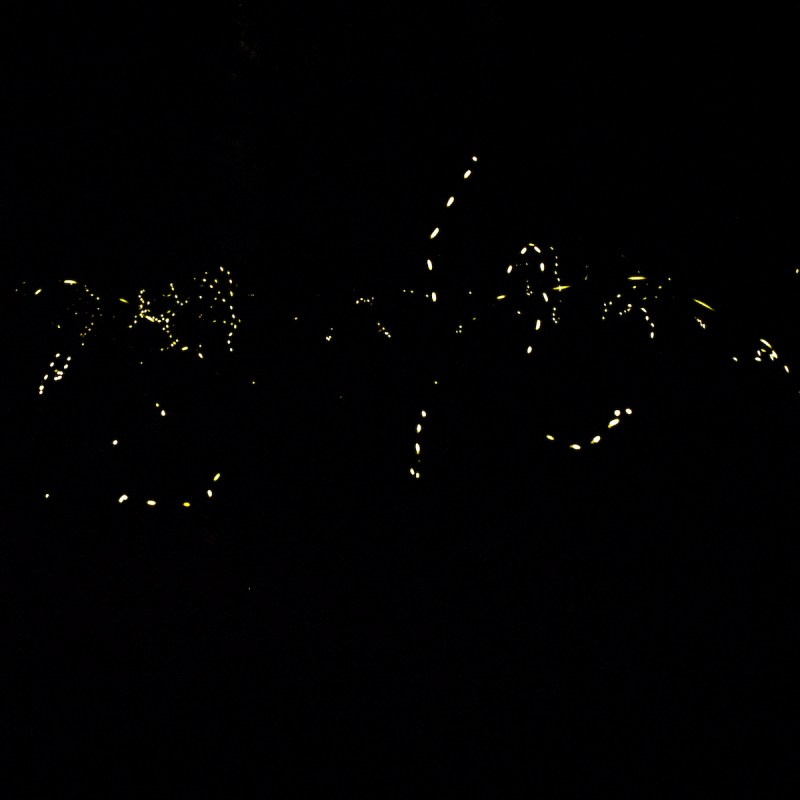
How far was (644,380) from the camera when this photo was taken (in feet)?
5.40

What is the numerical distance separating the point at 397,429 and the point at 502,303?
49 centimetres

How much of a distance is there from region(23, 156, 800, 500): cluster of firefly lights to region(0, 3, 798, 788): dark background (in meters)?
0.05

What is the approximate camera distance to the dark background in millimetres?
1569

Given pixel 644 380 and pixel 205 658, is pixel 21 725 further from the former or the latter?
pixel 644 380

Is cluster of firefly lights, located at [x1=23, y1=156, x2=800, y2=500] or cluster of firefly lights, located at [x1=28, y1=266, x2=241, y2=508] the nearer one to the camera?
cluster of firefly lights, located at [x1=23, y1=156, x2=800, y2=500]

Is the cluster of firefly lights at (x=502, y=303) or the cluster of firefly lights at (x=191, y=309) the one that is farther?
the cluster of firefly lights at (x=191, y=309)

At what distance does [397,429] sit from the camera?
5.70 feet

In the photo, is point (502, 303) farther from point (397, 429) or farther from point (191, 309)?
point (191, 309)

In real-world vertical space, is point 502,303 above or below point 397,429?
above

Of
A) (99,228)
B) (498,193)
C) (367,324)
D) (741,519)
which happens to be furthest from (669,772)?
(99,228)

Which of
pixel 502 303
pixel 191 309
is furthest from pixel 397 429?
pixel 191 309

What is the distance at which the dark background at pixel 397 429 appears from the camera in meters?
1.57

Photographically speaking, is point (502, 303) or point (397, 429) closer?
point (502, 303)

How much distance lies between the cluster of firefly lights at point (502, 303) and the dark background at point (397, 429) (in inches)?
2.1
